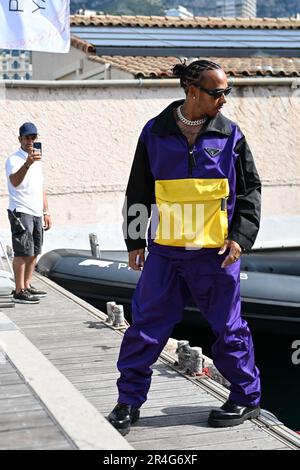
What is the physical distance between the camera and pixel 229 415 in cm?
421

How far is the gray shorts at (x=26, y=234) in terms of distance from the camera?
7.30 meters

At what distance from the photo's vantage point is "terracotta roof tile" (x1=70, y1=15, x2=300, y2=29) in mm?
17141

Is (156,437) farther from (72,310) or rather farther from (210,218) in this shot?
(72,310)

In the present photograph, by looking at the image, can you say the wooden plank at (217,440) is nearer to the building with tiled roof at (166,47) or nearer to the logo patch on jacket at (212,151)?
the logo patch on jacket at (212,151)

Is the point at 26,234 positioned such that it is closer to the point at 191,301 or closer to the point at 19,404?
the point at 191,301

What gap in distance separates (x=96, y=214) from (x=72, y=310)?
4.02 meters

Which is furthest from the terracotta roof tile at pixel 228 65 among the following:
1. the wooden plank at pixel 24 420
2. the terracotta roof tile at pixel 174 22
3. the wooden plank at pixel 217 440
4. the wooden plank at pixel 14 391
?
the wooden plank at pixel 24 420

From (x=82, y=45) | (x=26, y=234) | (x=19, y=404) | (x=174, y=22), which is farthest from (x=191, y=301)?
(x=174, y=22)

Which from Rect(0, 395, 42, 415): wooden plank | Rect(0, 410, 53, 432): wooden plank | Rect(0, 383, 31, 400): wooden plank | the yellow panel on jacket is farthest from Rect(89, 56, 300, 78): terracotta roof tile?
Rect(0, 410, 53, 432): wooden plank

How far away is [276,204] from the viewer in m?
12.3

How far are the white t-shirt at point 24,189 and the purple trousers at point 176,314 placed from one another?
3344 mm

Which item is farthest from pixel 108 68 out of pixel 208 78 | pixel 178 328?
pixel 208 78

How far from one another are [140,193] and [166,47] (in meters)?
11.4

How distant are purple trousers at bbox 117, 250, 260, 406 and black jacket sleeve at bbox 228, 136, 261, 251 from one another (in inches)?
5.5
